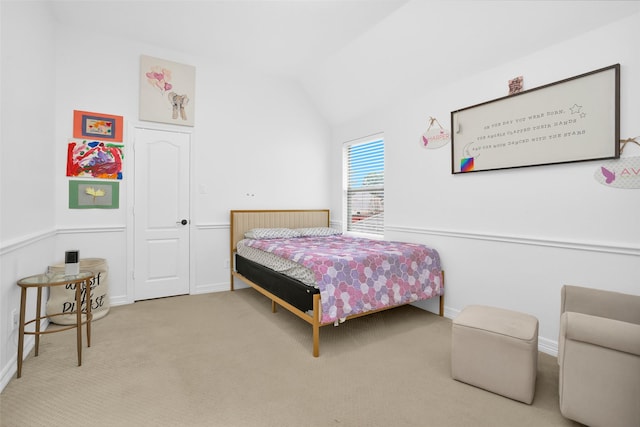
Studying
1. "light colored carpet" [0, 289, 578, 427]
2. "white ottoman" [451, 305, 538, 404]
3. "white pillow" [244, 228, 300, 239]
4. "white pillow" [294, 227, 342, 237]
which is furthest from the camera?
"white pillow" [294, 227, 342, 237]

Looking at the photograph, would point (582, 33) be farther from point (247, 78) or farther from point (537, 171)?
point (247, 78)

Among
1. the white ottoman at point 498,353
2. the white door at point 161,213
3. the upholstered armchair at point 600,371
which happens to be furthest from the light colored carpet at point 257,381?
the white door at point 161,213

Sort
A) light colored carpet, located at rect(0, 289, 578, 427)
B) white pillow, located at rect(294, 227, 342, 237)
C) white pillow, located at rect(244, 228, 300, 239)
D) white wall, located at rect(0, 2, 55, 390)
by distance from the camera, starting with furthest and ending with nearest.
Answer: white pillow, located at rect(294, 227, 342, 237)
white pillow, located at rect(244, 228, 300, 239)
white wall, located at rect(0, 2, 55, 390)
light colored carpet, located at rect(0, 289, 578, 427)

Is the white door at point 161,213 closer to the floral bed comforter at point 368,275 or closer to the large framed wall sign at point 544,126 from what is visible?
the floral bed comforter at point 368,275

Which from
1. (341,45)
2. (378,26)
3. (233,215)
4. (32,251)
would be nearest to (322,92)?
(341,45)

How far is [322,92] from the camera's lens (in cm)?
452

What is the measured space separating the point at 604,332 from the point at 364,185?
321 cm

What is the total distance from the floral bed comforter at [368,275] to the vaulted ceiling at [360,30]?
6.05ft

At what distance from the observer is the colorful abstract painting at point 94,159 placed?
3.27 meters

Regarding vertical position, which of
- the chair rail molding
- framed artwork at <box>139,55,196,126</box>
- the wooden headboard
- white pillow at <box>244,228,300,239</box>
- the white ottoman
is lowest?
the white ottoman

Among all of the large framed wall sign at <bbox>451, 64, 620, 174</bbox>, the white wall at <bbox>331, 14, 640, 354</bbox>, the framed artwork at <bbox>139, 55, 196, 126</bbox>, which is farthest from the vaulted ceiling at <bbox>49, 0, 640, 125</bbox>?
the large framed wall sign at <bbox>451, 64, 620, 174</bbox>

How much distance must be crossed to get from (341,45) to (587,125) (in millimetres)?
2574

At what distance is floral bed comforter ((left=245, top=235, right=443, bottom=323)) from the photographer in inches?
93.1

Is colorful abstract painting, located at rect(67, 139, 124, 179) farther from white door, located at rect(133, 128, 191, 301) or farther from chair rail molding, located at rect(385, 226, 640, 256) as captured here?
chair rail molding, located at rect(385, 226, 640, 256)
